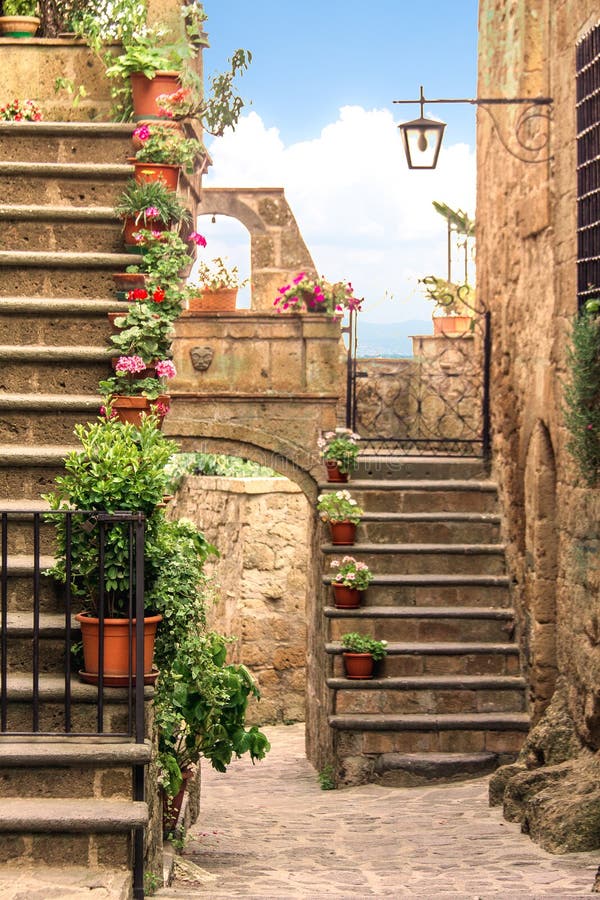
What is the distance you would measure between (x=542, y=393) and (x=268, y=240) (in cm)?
725

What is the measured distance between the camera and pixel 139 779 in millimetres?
4820

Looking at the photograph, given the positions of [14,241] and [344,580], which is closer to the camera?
[14,241]

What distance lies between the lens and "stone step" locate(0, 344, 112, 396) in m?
6.58

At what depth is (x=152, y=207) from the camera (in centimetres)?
703

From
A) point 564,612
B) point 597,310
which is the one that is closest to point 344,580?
point 564,612

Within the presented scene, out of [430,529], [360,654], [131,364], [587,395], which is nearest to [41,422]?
[131,364]

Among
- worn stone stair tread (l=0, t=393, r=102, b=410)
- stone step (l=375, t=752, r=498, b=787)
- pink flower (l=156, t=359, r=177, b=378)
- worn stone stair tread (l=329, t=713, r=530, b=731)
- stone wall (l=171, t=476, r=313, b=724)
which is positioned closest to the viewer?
worn stone stair tread (l=0, t=393, r=102, b=410)

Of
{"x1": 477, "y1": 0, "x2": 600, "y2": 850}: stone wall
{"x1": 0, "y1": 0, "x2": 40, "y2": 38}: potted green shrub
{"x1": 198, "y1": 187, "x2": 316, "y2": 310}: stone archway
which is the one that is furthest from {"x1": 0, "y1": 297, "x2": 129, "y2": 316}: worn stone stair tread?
{"x1": 198, "y1": 187, "x2": 316, "y2": 310}: stone archway

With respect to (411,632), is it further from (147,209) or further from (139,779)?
(139,779)

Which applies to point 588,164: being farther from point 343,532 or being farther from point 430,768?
point 430,768

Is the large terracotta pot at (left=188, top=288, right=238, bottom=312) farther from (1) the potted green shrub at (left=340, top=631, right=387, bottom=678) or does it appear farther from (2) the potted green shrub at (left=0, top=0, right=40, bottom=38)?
(2) the potted green shrub at (left=0, top=0, right=40, bottom=38)

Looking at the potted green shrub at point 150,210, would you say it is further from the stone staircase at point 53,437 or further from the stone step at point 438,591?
the stone step at point 438,591

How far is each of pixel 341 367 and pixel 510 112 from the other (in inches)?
110

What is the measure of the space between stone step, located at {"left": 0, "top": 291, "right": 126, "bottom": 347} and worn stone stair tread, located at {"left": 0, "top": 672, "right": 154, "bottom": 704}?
6.80 ft
